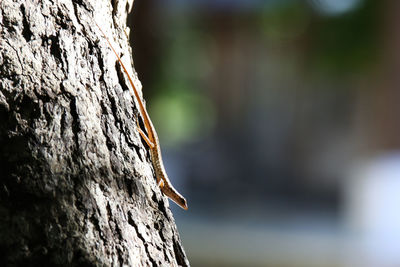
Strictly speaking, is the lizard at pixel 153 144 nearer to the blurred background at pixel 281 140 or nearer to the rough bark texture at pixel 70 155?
the rough bark texture at pixel 70 155

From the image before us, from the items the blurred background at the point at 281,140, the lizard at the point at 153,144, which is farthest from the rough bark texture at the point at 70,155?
the blurred background at the point at 281,140

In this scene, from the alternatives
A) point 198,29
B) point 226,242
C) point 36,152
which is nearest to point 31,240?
point 36,152

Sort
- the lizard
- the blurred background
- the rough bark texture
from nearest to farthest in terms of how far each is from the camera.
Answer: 1. the rough bark texture
2. the lizard
3. the blurred background

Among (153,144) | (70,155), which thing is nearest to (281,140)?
(153,144)

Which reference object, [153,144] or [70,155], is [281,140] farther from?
[70,155]

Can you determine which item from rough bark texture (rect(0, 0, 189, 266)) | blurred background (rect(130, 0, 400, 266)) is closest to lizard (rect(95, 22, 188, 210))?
rough bark texture (rect(0, 0, 189, 266))

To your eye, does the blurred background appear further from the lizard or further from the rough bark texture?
the rough bark texture
